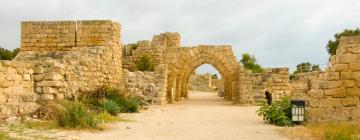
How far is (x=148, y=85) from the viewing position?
20.2 m

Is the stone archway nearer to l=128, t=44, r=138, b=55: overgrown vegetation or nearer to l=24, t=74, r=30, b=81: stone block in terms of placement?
l=128, t=44, r=138, b=55: overgrown vegetation

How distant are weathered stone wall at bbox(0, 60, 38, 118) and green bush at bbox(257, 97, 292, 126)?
5.61m

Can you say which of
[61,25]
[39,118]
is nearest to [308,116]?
[39,118]

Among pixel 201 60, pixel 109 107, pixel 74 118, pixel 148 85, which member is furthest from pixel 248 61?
pixel 74 118

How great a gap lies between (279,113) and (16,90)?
6247 millimetres

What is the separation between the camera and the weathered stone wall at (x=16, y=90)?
1039 centimetres

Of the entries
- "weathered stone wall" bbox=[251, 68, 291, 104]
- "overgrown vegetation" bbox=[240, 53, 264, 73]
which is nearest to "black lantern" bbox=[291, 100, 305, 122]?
"weathered stone wall" bbox=[251, 68, 291, 104]

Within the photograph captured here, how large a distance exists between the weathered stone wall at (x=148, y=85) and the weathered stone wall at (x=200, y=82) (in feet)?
67.7

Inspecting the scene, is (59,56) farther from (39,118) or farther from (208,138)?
(208,138)

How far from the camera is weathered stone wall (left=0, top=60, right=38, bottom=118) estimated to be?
10386 mm

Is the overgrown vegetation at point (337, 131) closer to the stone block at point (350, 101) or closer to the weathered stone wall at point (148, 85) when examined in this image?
the stone block at point (350, 101)

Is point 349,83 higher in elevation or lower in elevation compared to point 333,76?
lower

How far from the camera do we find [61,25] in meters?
16.9

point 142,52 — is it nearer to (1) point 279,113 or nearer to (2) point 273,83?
(2) point 273,83
